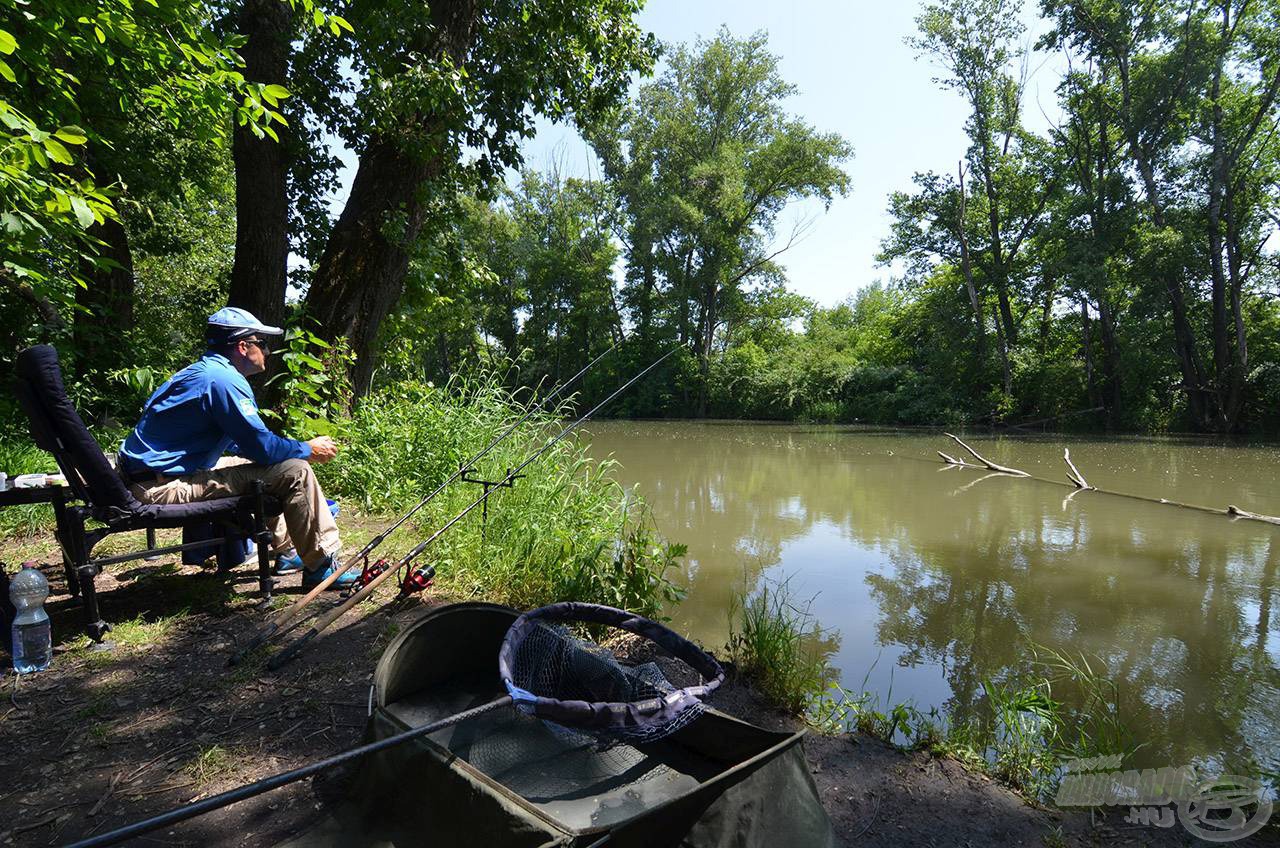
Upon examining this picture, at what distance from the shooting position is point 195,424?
3.00 metres

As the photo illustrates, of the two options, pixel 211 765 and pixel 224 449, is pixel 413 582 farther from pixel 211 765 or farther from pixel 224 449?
pixel 211 765

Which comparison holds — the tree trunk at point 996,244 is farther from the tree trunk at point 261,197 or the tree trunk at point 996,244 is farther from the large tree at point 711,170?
the tree trunk at point 261,197

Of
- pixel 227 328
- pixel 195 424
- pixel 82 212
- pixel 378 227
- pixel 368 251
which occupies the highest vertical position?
pixel 378 227

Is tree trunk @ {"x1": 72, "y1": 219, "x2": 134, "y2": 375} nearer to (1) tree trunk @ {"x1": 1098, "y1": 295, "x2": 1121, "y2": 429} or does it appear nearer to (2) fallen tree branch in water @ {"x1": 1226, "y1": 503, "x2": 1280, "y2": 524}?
(2) fallen tree branch in water @ {"x1": 1226, "y1": 503, "x2": 1280, "y2": 524}

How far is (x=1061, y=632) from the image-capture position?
14.4 ft

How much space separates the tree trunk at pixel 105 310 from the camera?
21.1 ft

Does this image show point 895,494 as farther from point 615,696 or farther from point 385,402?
point 615,696

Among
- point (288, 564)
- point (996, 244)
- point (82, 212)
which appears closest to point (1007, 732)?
point (288, 564)

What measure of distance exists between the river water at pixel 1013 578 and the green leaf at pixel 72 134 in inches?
147

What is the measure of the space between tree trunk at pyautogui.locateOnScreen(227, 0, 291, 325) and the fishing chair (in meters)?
3.44

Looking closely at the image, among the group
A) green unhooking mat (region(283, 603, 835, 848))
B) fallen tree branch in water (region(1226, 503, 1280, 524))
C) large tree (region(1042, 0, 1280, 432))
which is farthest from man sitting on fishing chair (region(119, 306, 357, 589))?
large tree (region(1042, 0, 1280, 432))

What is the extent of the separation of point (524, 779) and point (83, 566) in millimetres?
2006

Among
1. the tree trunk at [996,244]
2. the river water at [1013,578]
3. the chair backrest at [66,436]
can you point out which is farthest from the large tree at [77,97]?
the tree trunk at [996,244]

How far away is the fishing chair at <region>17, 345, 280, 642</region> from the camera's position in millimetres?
2484
